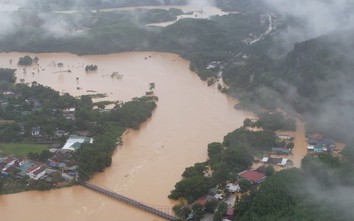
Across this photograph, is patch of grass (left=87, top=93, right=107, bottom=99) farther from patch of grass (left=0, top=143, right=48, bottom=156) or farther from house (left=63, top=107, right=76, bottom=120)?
patch of grass (left=0, top=143, right=48, bottom=156)

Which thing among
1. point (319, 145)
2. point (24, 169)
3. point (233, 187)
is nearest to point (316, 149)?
point (319, 145)

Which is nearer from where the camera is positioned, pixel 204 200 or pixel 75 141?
pixel 204 200

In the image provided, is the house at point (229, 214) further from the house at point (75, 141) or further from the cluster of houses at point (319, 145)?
the house at point (75, 141)

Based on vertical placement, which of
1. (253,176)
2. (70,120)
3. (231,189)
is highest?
(70,120)

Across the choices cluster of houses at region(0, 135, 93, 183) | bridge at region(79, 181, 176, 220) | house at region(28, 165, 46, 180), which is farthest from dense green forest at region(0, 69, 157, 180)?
house at region(28, 165, 46, 180)

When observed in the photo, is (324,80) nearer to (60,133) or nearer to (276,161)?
(276,161)

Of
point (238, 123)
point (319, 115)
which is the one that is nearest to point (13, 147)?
point (238, 123)
